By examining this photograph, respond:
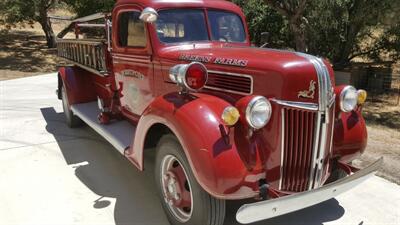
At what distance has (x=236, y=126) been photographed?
294 centimetres

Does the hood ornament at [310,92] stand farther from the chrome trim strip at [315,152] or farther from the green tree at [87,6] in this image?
the green tree at [87,6]

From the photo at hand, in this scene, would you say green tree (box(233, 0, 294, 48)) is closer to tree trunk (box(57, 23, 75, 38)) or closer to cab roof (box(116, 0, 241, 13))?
tree trunk (box(57, 23, 75, 38))

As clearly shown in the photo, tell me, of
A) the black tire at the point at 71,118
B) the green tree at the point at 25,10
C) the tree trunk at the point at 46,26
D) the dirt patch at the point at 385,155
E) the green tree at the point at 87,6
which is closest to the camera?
the dirt patch at the point at 385,155

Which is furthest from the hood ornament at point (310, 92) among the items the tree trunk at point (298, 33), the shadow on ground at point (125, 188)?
the tree trunk at point (298, 33)

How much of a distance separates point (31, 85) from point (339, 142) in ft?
33.2

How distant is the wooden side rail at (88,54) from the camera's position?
5.22 meters

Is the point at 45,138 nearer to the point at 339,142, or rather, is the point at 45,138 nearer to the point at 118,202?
the point at 118,202

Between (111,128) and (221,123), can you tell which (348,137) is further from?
(111,128)

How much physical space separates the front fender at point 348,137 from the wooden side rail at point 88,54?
2939mm

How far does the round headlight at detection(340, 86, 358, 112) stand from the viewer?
135 inches

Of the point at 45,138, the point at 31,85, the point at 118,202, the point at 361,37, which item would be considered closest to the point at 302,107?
the point at 118,202

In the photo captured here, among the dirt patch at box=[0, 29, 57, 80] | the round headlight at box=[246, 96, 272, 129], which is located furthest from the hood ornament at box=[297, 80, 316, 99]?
the dirt patch at box=[0, 29, 57, 80]

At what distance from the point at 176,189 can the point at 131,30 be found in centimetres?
211

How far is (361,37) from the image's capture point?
13992 millimetres
